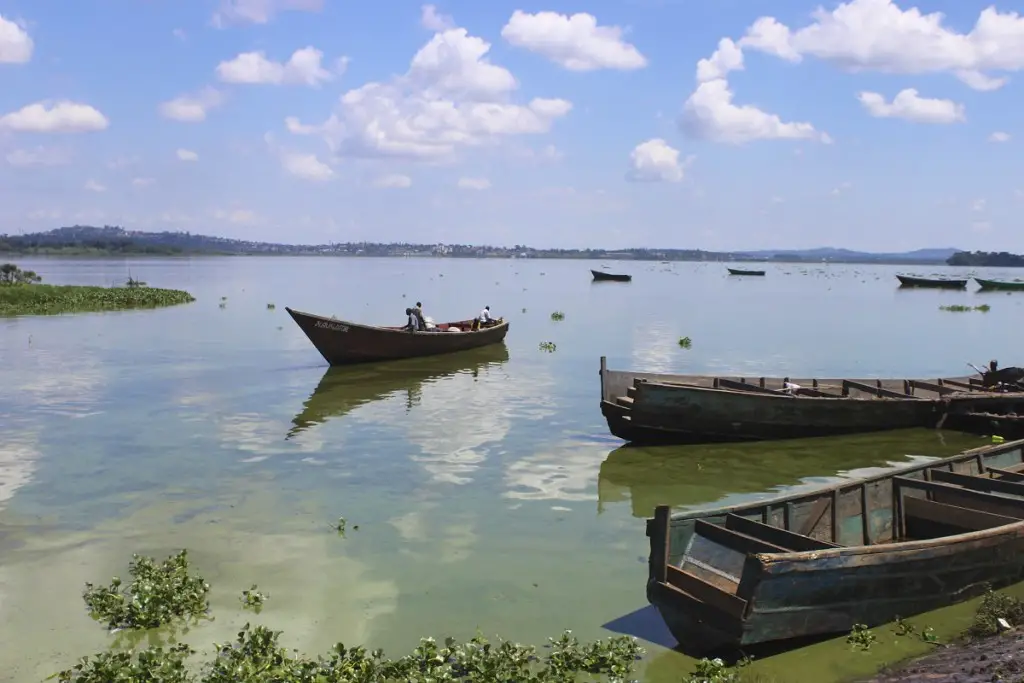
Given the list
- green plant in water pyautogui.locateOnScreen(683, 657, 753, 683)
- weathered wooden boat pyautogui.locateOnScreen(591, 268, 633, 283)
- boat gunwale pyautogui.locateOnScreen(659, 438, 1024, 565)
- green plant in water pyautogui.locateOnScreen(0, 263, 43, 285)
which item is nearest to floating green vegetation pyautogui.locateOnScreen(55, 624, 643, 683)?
green plant in water pyautogui.locateOnScreen(683, 657, 753, 683)

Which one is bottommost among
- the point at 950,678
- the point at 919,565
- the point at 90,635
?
the point at 90,635

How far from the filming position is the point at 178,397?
957 inches

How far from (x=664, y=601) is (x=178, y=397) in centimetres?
1933

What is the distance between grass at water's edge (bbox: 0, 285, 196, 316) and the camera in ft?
168

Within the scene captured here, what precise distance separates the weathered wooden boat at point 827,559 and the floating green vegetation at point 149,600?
5.53m

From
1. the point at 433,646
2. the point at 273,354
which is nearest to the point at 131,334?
the point at 273,354

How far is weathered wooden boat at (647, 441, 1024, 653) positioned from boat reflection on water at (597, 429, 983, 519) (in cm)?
396

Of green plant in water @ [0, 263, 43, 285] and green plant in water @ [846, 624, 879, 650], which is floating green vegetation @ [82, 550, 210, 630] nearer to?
green plant in water @ [846, 624, 879, 650]

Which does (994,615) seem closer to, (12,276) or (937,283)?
(12,276)

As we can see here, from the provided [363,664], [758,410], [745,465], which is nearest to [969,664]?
[363,664]

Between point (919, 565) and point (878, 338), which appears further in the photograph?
point (878, 338)

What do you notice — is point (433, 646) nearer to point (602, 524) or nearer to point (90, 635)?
point (90, 635)

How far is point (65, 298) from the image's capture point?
178 feet

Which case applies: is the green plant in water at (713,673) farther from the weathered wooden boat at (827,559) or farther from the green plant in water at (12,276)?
the green plant in water at (12,276)
